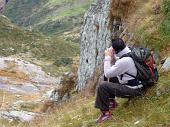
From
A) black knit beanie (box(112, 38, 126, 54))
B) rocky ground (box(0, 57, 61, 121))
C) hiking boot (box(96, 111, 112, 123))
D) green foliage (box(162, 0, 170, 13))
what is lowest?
rocky ground (box(0, 57, 61, 121))

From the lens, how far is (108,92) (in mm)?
15383

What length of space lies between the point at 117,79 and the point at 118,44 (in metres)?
1.31

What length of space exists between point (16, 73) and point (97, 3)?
110 m

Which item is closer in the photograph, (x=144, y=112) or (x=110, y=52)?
(x=144, y=112)

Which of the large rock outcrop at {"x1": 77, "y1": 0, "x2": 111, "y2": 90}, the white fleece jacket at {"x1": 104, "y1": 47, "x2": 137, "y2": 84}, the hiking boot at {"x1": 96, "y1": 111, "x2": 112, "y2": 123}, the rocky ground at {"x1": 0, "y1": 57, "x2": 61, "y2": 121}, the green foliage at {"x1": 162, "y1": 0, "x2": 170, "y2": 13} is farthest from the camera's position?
the rocky ground at {"x1": 0, "y1": 57, "x2": 61, "y2": 121}

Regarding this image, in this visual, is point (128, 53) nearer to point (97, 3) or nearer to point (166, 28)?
point (166, 28)

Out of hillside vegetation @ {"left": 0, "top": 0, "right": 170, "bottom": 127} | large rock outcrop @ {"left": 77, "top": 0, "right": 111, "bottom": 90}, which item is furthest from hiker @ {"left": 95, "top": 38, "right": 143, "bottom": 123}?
large rock outcrop @ {"left": 77, "top": 0, "right": 111, "bottom": 90}

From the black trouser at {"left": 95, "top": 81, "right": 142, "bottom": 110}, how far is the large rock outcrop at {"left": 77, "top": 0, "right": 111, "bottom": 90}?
13.7m

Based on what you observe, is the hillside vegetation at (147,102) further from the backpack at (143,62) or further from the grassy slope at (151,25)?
the backpack at (143,62)

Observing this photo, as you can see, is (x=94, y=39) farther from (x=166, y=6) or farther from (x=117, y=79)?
(x=117, y=79)

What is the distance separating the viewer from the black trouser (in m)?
15.2

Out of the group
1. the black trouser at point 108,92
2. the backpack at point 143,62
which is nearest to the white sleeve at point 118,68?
the backpack at point 143,62

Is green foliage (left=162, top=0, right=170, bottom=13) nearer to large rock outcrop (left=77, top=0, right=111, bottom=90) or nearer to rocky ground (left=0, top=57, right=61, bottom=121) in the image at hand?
large rock outcrop (left=77, top=0, right=111, bottom=90)

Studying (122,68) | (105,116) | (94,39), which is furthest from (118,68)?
(94,39)
